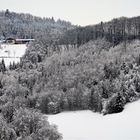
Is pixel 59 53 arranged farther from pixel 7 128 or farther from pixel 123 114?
pixel 7 128

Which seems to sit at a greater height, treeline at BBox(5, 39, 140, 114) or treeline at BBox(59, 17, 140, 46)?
treeline at BBox(59, 17, 140, 46)

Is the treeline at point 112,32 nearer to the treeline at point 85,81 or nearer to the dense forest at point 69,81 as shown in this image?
the dense forest at point 69,81

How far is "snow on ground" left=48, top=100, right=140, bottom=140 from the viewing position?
7762 centimetres

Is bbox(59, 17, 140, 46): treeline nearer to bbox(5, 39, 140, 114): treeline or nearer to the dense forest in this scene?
the dense forest

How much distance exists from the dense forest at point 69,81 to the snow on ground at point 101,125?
4.74m

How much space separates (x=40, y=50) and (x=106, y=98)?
2884 inches

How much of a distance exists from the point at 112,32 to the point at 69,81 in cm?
6874

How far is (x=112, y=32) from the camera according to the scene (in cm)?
18775

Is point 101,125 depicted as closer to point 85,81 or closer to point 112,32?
point 85,81

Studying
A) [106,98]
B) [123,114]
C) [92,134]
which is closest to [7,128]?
[92,134]

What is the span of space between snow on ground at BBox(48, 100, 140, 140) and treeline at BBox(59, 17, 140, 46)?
7327 centimetres

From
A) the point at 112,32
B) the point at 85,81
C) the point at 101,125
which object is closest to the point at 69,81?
the point at 85,81

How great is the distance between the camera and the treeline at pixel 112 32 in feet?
571

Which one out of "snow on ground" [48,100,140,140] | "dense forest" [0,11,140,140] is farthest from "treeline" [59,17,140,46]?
"snow on ground" [48,100,140,140]
